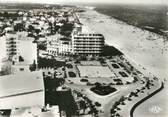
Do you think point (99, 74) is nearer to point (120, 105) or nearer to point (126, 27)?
point (120, 105)

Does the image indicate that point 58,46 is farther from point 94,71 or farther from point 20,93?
point 20,93

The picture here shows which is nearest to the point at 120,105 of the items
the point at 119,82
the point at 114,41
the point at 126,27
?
the point at 119,82

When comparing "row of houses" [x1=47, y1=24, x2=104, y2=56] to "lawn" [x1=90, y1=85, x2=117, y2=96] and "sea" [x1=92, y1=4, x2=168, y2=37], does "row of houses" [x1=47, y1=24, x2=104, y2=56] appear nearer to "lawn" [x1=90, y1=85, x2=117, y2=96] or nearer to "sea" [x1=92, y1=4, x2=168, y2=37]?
"sea" [x1=92, y1=4, x2=168, y2=37]

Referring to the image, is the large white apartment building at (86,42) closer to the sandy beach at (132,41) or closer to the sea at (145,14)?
the sandy beach at (132,41)

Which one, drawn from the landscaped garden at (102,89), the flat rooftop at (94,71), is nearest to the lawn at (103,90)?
the landscaped garden at (102,89)

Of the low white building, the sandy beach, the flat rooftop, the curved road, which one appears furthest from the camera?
the sandy beach

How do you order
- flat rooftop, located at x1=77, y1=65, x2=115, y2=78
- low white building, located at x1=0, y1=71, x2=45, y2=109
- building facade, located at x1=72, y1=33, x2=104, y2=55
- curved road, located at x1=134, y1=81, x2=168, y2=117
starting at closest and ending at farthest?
low white building, located at x1=0, y1=71, x2=45, y2=109, curved road, located at x1=134, y1=81, x2=168, y2=117, flat rooftop, located at x1=77, y1=65, x2=115, y2=78, building facade, located at x1=72, y1=33, x2=104, y2=55

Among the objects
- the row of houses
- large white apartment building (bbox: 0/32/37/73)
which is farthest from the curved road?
large white apartment building (bbox: 0/32/37/73)
